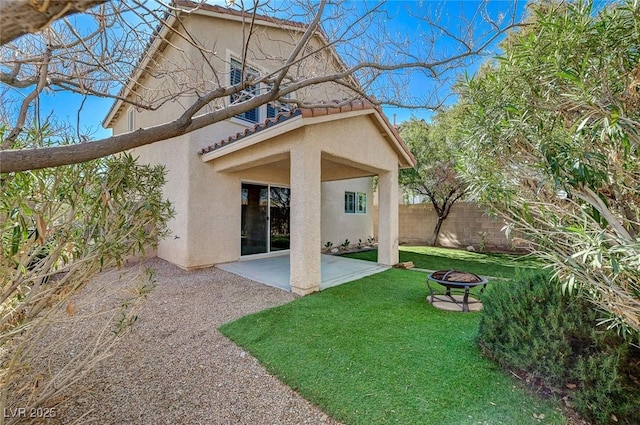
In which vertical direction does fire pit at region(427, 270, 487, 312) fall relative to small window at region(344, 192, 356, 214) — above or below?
below

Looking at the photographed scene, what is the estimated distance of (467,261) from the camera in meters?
12.9

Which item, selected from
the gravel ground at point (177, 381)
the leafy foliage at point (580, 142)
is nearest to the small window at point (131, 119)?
the gravel ground at point (177, 381)

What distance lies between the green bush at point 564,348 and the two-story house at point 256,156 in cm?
470

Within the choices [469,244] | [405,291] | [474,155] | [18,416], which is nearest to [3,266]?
[18,416]

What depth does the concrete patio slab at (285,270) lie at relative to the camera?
9020 mm

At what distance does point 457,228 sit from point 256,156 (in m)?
14.0

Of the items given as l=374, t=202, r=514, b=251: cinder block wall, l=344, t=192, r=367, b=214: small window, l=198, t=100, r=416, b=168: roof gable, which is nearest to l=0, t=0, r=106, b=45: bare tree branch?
l=198, t=100, r=416, b=168: roof gable

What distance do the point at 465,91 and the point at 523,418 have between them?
4361 millimetres

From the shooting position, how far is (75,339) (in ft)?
17.3

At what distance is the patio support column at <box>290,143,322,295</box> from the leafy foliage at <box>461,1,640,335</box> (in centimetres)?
466

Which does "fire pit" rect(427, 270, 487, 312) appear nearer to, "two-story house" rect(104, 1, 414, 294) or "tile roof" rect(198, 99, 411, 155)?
"two-story house" rect(104, 1, 414, 294)

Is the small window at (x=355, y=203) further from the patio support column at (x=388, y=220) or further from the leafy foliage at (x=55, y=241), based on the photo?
the leafy foliage at (x=55, y=241)

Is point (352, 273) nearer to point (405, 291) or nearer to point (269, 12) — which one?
point (405, 291)

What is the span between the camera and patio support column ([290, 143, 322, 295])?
7.61m
